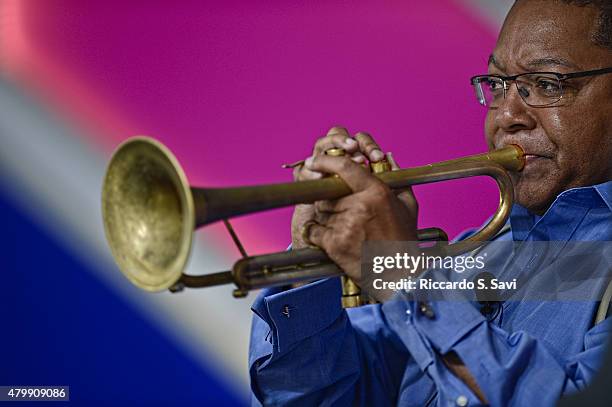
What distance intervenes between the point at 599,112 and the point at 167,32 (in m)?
1.23

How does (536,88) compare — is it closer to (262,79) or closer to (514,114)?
(514,114)

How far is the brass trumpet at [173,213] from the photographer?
1.38m

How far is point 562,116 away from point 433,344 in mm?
622

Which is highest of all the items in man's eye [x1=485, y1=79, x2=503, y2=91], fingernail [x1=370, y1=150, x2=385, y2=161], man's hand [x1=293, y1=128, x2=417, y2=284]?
man's eye [x1=485, y1=79, x2=503, y2=91]

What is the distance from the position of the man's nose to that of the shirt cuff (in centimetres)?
49

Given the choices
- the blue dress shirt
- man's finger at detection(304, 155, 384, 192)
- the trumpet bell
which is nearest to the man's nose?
the blue dress shirt

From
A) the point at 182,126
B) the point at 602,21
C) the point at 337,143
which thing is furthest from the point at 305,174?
the point at 182,126

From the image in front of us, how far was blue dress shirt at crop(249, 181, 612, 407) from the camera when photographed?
144 centimetres

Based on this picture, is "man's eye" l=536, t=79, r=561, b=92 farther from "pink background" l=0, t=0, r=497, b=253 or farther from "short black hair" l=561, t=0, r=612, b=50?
"pink background" l=0, t=0, r=497, b=253

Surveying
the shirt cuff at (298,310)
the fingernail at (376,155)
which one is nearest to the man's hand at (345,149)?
the fingernail at (376,155)

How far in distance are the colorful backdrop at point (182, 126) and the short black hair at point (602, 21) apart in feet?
2.37

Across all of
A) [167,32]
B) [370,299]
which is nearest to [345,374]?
[370,299]

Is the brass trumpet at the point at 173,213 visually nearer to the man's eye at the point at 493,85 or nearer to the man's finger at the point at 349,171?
the man's finger at the point at 349,171

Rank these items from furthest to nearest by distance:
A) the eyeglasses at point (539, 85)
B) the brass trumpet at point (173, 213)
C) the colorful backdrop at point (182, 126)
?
the colorful backdrop at point (182, 126) < the eyeglasses at point (539, 85) < the brass trumpet at point (173, 213)
